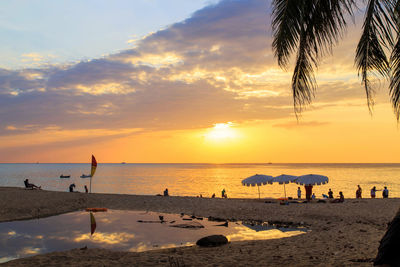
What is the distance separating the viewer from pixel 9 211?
2266cm

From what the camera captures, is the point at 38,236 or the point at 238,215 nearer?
the point at 38,236

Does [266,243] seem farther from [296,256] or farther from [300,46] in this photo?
[300,46]

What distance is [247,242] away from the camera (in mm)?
13320

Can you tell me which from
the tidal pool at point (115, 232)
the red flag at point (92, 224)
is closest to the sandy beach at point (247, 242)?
the tidal pool at point (115, 232)

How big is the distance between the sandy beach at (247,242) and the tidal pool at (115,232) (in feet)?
6.07

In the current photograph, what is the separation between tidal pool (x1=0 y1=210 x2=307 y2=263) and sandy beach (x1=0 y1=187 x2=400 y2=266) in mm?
1851

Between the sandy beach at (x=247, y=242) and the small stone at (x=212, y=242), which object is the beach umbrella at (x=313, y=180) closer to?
the sandy beach at (x=247, y=242)

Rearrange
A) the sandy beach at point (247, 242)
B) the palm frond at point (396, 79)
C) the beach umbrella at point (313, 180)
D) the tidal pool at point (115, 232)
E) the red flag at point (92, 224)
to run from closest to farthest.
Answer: the palm frond at point (396, 79), the sandy beach at point (247, 242), the tidal pool at point (115, 232), the red flag at point (92, 224), the beach umbrella at point (313, 180)

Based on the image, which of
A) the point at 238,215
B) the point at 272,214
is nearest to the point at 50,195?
the point at 238,215

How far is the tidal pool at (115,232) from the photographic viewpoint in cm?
1322

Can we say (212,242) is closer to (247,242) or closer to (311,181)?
(247,242)

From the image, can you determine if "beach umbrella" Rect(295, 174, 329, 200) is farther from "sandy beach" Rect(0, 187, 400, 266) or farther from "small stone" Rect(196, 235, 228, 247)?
"small stone" Rect(196, 235, 228, 247)

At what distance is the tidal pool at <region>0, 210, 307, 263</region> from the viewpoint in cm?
1322

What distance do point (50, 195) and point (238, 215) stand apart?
19538 millimetres
